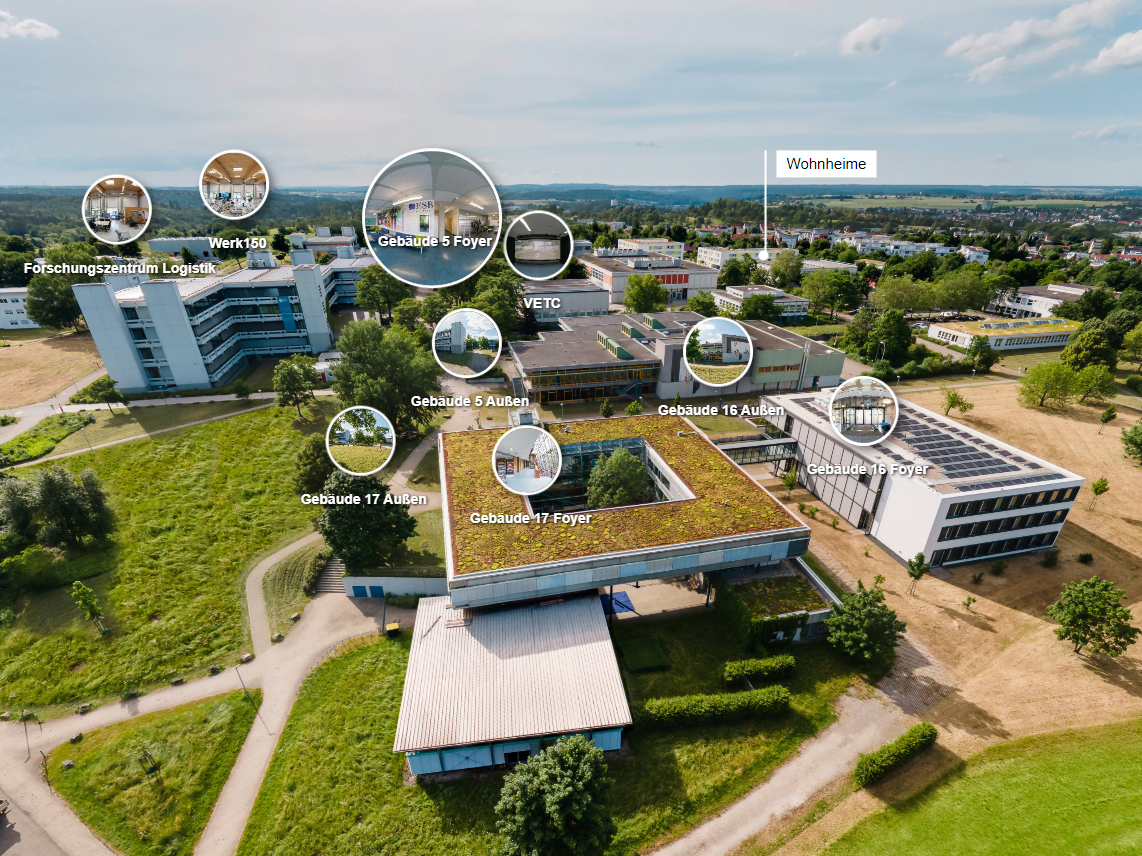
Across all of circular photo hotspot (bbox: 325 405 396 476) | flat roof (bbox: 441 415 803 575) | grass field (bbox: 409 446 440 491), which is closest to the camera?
flat roof (bbox: 441 415 803 575)

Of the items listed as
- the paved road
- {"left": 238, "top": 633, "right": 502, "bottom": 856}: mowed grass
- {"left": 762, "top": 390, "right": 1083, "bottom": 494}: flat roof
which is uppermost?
{"left": 762, "top": 390, "right": 1083, "bottom": 494}: flat roof

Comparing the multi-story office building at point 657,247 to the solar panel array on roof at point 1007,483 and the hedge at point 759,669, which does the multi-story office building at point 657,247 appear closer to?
the solar panel array on roof at point 1007,483

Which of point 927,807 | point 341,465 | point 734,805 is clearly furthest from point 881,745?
point 341,465

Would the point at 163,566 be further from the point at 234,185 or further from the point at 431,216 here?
the point at 431,216

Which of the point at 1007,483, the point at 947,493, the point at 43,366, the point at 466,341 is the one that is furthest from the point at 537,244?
the point at 43,366

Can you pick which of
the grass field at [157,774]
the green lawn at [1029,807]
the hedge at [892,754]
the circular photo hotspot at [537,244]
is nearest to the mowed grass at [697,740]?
the hedge at [892,754]

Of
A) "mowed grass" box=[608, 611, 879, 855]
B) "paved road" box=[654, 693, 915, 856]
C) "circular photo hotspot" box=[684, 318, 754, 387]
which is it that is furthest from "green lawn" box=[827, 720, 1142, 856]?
"circular photo hotspot" box=[684, 318, 754, 387]

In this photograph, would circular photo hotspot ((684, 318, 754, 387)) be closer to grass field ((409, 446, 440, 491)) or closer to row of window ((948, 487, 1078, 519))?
row of window ((948, 487, 1078, 519))
